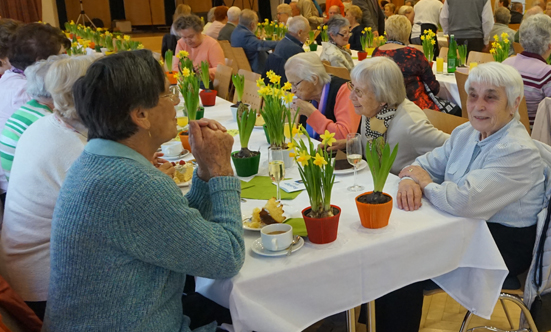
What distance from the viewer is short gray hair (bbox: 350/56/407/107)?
2.64 m

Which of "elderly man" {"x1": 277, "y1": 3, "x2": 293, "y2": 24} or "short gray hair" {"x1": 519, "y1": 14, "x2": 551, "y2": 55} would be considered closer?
"short gray hair" {"x1": 519, "y1": 14, "x2": 551, "y2": 55}

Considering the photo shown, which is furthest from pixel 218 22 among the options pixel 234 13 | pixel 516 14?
pixel 516 14

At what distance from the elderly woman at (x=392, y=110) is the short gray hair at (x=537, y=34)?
1867 millimetres

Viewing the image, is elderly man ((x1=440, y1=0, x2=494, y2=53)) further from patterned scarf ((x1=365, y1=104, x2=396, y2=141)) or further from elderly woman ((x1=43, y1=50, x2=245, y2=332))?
elderly woman ((x1=43, y1=50, x2=245, y2=332))

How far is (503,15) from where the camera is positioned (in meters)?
7.77

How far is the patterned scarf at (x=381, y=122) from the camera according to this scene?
2.71 m

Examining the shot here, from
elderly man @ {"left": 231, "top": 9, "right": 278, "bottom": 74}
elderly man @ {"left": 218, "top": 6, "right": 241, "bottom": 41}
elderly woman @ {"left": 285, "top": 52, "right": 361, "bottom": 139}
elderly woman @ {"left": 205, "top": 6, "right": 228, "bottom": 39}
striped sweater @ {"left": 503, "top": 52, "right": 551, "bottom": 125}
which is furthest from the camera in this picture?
elderly woman @ {"left": 205, "top": 6, "right": 228, "bottom": 39}

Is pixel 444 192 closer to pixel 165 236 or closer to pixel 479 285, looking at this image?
pixel 479 285

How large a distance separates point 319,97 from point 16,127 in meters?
1.79

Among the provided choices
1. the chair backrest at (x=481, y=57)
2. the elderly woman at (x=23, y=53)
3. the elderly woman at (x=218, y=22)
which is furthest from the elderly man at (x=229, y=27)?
the elderly woman at (x=23, y=53)

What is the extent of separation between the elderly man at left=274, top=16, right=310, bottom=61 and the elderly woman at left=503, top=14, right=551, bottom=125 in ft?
8.14

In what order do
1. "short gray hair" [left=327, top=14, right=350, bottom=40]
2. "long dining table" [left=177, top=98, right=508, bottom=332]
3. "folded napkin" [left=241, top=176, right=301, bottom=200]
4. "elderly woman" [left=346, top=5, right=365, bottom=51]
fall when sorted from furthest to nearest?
1. "elderly woman" [left=346, top=5, right=365, bottom=51]
2. "short gray hair" [left=327, top=14, right=350, bottom=40]
3. "folded napkin" [left=241, top=176, right=301, bottom=200]
4. "long dining table" [left=177, top=98, right=508, bottom=332]

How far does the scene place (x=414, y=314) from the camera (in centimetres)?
213

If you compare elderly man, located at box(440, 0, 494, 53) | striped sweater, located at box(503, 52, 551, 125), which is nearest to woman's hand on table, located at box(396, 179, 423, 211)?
striped sweater, located at box(503, 52, 551, 125)
